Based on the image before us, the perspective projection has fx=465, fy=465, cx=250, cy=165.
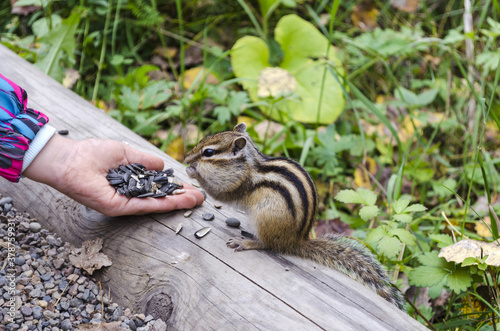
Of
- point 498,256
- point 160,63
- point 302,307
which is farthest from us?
point 160,63

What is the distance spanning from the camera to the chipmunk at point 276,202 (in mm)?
2428

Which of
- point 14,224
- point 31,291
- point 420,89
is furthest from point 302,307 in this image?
point 420,89

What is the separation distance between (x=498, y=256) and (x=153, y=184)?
1.86m

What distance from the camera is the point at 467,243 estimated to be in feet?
7.97

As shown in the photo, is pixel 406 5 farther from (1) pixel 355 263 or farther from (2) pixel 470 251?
(1) pixel 355 263

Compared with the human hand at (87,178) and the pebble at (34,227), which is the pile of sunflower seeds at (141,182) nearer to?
the human hand at (87,178)

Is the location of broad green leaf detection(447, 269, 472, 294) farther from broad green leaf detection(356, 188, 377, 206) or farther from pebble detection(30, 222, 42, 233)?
pebble detection(30, 222, 42, 233)

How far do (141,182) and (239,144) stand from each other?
60cm

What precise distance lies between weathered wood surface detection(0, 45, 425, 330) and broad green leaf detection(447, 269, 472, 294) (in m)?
0.42

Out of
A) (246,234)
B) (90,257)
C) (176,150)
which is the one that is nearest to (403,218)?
(246,234)

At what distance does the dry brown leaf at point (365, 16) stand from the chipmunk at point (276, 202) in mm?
3703

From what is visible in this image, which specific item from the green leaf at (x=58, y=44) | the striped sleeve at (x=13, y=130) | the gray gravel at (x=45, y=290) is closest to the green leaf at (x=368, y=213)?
the gray gravel at (x=45, y=290)

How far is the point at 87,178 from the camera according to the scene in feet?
8.25

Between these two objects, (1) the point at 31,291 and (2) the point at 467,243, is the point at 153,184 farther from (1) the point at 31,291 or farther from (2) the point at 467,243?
(2) the point at 467,243
